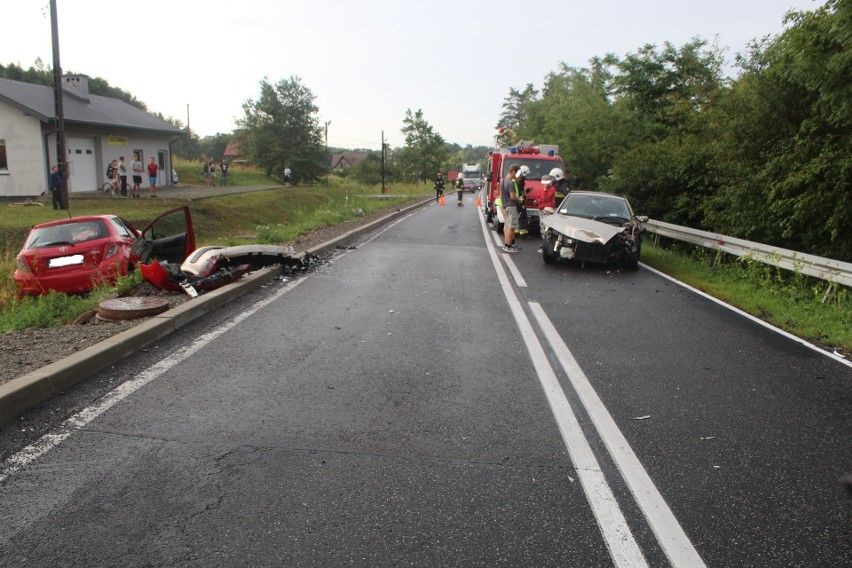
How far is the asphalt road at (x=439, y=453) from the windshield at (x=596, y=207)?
6249mm

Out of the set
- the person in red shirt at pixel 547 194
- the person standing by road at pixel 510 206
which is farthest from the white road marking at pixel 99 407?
the person in red shirt at pixel 547 194

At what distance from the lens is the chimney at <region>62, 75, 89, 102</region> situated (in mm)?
33469

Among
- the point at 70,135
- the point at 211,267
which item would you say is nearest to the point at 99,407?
the point at 211,267

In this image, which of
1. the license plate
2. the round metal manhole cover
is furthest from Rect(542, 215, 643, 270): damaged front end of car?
the license plate

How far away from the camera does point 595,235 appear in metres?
12.0

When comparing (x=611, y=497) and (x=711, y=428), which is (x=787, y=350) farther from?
(x=611, y=497)

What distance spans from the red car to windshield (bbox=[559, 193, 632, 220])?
759 cm

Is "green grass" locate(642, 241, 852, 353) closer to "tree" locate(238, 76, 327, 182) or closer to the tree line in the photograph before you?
the tree line

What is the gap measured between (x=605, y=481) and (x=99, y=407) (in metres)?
3.41

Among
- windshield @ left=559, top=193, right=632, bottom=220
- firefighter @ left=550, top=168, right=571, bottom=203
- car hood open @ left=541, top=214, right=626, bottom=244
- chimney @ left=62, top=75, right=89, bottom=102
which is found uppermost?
chimney @ left=62, top=75, right=89, bottom=102

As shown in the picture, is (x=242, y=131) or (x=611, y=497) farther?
(x=242, y=131)

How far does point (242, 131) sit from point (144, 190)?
4493 centimetres

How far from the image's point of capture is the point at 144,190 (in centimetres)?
3409

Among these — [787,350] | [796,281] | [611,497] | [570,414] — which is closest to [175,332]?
[570,414]
